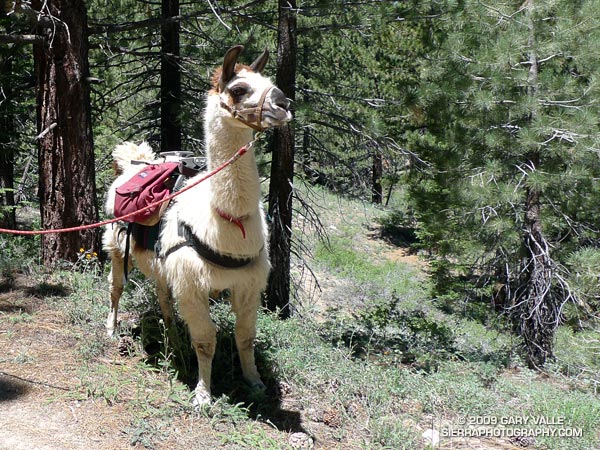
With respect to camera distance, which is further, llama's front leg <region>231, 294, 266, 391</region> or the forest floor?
llama's front leg <region>231, 294, 266, 391</region>

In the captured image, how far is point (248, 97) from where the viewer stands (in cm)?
408

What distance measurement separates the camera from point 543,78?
7598mm

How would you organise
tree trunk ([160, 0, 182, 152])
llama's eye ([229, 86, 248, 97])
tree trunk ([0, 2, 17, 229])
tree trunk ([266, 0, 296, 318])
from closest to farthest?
1. llama's eye ([229, 86, 248, 97])
2. tree trunk ([266, 0, 296, 318])
3. tree trunk ([160, 0, 182, 152])
4. tree trunk ([0, 2, 17, 229])

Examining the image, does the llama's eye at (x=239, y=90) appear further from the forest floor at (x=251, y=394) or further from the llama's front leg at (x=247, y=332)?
the forest floor at (x=251, y=394)

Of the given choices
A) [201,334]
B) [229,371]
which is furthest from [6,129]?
[201,334]

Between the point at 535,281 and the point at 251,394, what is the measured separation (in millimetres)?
4739

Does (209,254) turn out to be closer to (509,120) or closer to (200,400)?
(200,400)

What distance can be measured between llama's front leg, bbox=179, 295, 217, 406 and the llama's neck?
876 mm

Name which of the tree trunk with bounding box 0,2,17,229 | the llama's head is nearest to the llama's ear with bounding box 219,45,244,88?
the llama's head

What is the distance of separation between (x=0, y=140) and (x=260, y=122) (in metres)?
8.64

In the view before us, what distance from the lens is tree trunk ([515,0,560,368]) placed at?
306 inches

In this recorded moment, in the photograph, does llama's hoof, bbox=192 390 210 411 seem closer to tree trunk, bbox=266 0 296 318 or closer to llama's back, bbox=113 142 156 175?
tree trunk, bbox=266 0 296 318

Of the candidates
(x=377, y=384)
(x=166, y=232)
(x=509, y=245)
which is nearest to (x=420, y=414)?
(x=377, y=384)

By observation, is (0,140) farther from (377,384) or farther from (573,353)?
(573,353)
